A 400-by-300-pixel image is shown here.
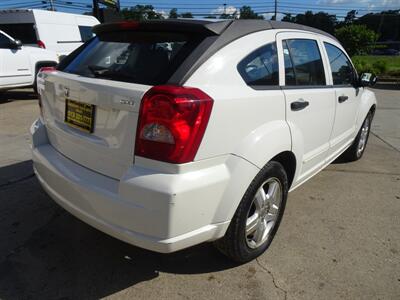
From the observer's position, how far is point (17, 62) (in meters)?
9.51

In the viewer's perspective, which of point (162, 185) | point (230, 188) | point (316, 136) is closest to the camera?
point (162, 185)

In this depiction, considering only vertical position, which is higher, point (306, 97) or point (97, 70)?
point (97, 70)

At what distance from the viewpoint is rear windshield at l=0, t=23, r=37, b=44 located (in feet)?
36.6

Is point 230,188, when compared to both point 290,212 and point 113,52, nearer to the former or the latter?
point 113,52

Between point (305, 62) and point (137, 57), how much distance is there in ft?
4.98

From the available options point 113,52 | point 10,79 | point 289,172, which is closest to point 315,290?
point 289,172

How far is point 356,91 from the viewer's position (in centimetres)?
444

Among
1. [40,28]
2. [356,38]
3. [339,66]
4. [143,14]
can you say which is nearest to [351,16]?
[356,38]

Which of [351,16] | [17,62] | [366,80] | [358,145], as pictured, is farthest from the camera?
[351,16]

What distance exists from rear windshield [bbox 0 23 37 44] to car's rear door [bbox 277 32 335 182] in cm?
972

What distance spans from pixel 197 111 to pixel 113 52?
3.24 feet

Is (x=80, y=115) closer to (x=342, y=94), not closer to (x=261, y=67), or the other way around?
(x=261, y=67)

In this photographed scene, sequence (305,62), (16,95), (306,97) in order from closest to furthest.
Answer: (306,97), (305,62), (16,95)

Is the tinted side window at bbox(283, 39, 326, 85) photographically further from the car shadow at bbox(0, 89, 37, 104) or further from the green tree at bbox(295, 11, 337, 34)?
the green tree at bbox(295, 11, 337, 34)
